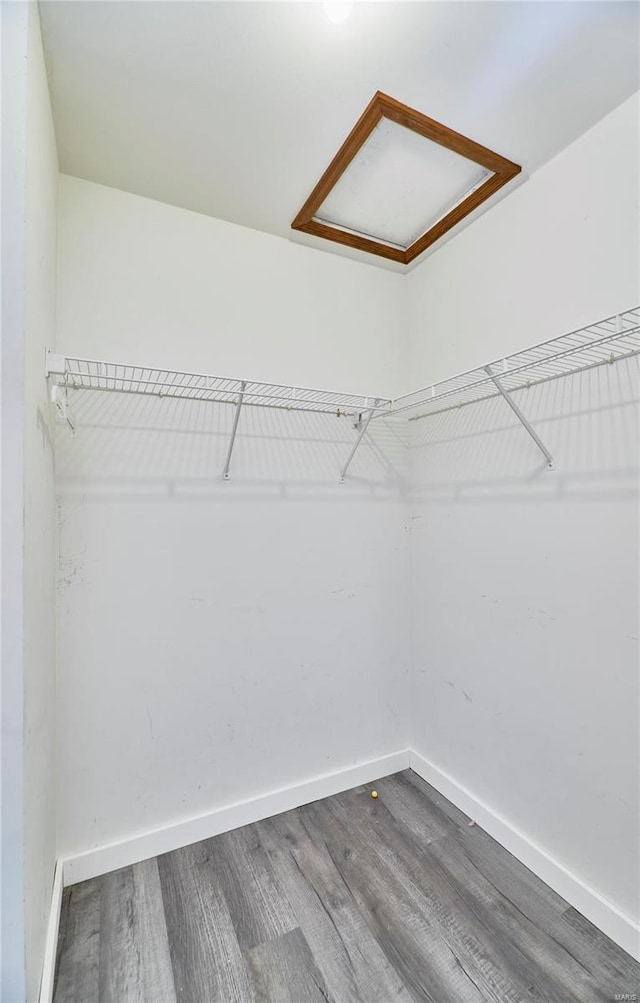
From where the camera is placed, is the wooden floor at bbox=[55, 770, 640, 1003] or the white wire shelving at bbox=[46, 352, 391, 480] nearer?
the wooden floor at bbox=[55, 770, 640, 1003]

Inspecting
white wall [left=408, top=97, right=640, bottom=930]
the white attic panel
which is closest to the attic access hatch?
the white attic panel

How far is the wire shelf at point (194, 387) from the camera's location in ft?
4.70

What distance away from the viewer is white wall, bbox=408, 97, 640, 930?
1.29 m

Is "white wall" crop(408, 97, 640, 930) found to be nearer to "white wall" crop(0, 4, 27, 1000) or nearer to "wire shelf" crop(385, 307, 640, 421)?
"wire shelf" crop(385, 307, 640, 421)

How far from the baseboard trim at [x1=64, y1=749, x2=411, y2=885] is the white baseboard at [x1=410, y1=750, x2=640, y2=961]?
28 centimetres

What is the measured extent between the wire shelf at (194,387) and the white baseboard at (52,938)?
1503 millimetres

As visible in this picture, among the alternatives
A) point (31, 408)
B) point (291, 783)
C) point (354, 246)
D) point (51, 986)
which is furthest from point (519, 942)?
point (354, 246)

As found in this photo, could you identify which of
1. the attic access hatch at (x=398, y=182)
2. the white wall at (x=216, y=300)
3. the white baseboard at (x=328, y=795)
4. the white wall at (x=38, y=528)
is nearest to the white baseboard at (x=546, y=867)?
the white baseboard at (x=328, y=795)

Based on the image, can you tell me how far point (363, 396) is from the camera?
166cm

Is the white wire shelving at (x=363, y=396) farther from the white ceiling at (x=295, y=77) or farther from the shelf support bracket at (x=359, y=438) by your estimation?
the white ceiling at (x=295, y=77)

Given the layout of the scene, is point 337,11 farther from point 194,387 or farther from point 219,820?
point 219,820

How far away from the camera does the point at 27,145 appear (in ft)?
3.10

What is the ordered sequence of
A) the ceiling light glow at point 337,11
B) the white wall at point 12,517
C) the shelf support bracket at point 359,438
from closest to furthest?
the white wall at point 12,517 → the ceiling light glow at point 337,11 → the shelf support bracket at point 359,438

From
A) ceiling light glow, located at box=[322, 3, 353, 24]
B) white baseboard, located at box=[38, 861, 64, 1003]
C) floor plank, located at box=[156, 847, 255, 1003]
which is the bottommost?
floor plank, located at box=[156, 847, 255, 1003]
